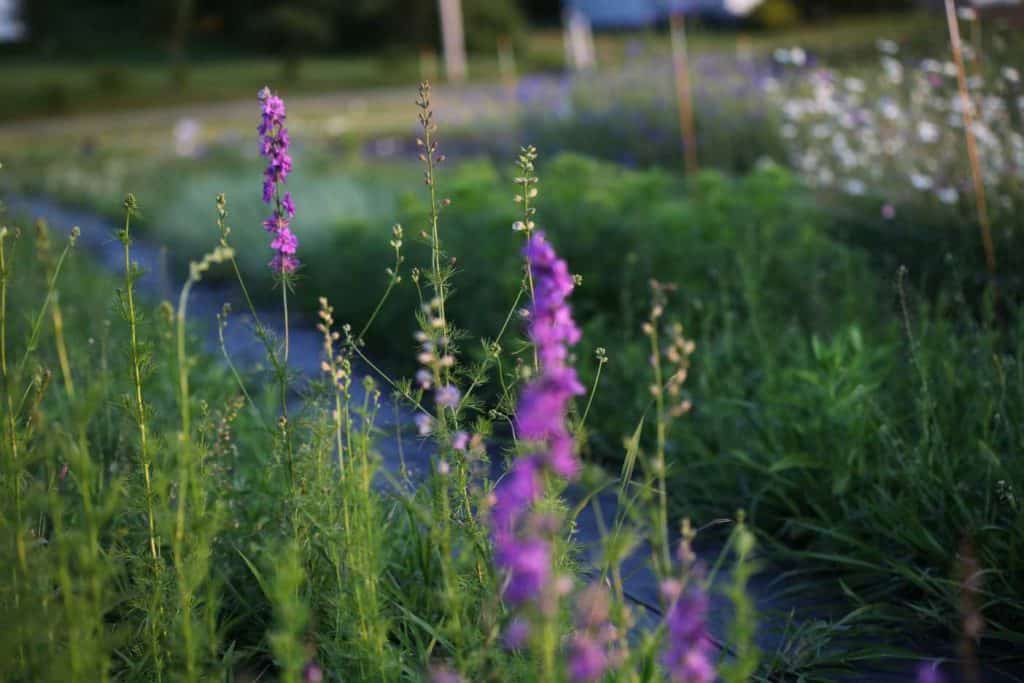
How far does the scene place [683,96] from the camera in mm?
6992

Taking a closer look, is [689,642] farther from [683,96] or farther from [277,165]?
[683,96]

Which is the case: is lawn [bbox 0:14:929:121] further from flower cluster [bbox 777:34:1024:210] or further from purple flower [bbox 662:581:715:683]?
purple flower [bbox 662:581:715:683]

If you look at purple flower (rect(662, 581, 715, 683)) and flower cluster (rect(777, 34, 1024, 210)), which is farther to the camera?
flower cluster (rect(777, 34, 1024, 210))

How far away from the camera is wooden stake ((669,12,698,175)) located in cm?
693

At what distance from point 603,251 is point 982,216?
155cm

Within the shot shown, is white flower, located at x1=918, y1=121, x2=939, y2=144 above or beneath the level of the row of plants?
above

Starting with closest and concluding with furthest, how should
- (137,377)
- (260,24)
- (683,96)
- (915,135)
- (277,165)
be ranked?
1. (137,377)
2. (277,165)
3. (915,135)
4. (683,96)
5. (260,24)

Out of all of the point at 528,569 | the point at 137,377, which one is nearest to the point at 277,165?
the point at 137,377

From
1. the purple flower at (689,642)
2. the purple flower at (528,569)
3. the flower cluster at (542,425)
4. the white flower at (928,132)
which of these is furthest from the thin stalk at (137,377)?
the white flower at (928,132)

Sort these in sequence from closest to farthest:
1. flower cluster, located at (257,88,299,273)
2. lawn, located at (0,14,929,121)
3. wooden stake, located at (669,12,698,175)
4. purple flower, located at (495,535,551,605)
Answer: purple flower, located at (495,535,551,605), flower cluster, located at (257,88,299,273), wooden stake, located at (669,12,698,175), lawn, located at (0,14,929,121)

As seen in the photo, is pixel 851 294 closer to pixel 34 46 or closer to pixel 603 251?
pixel 603 251

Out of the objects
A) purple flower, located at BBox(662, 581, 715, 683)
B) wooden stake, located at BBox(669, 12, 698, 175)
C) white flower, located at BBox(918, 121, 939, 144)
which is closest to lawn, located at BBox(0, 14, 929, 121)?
wooden stake, located at BBox(669, 12, 698, 175)

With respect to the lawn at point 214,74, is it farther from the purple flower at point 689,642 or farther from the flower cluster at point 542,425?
the purple flower at point 689,642

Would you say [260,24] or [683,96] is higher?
[260,24]
